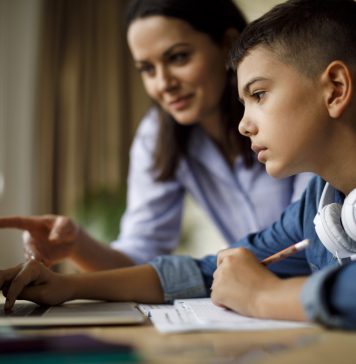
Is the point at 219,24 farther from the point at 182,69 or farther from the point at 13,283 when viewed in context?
A: the point at 13,283

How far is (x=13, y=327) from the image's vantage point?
74 centimetres

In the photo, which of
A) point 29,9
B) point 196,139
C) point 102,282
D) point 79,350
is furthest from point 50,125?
point 79,350

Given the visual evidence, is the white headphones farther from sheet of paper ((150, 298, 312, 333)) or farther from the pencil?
sheet of paper ((150, 298, 312, 333))

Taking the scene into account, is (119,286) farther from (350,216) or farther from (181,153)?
(181,153)

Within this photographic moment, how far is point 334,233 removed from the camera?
90 cm

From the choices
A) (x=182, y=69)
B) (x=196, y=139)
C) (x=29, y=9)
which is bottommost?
(x=196, y=139)

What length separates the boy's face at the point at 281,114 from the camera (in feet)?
3.35

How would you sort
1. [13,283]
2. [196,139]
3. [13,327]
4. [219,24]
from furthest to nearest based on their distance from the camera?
[196,139], [219,24], [13,283], [13,327]

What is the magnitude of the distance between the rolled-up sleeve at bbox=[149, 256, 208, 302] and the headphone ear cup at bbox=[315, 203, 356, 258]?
0.34 m

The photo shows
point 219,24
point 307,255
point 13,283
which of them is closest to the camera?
point 13,283

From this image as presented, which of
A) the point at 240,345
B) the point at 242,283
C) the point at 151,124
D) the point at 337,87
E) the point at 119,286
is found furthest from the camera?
the point at 151,124

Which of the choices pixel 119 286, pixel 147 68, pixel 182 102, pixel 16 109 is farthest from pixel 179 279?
pixel 16 109

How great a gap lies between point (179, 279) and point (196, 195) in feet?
2.27

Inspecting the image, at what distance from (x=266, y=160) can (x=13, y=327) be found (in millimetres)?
537
